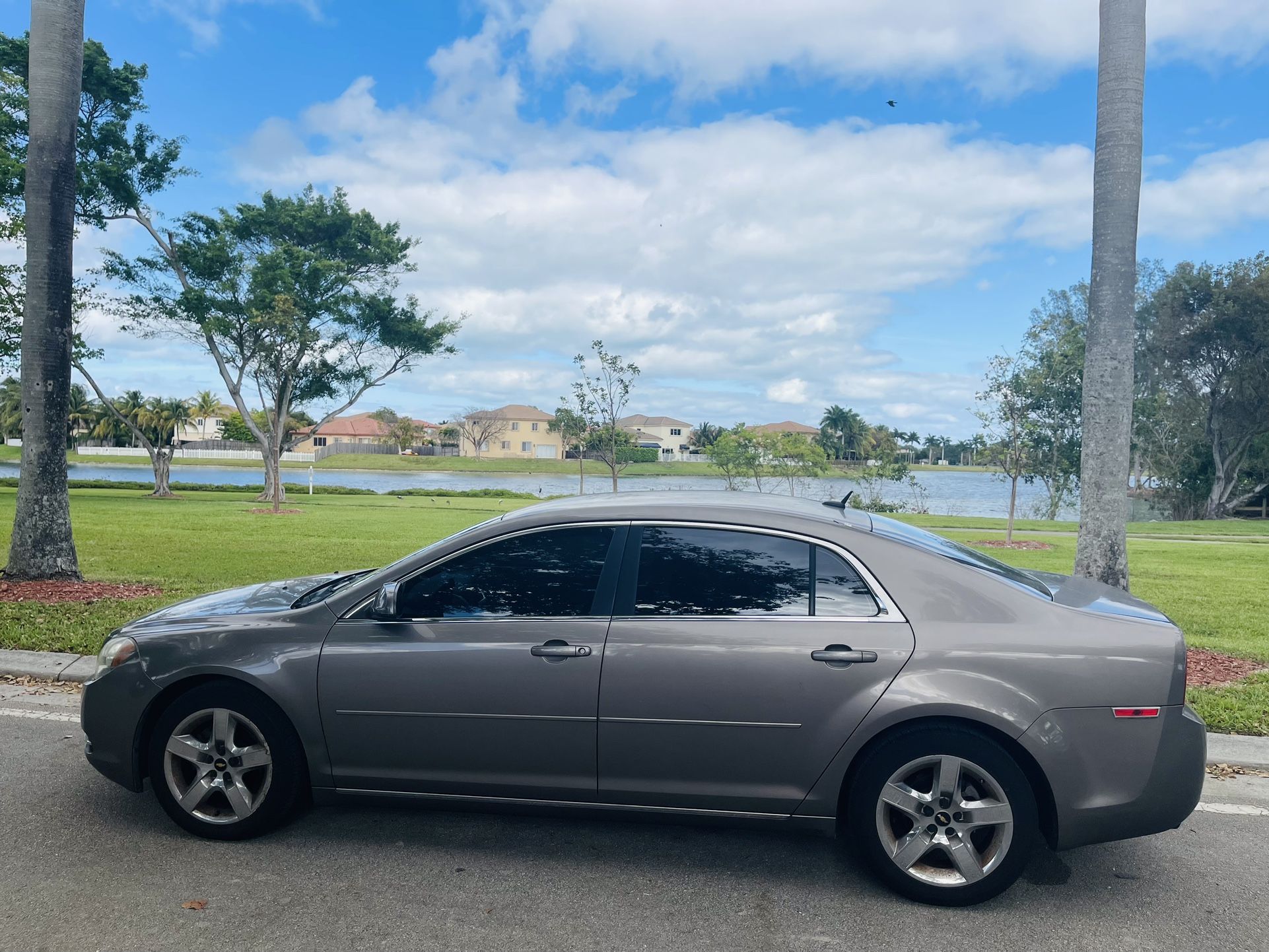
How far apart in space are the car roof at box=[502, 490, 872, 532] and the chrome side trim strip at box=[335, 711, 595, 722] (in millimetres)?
831

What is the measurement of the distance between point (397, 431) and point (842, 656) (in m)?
106

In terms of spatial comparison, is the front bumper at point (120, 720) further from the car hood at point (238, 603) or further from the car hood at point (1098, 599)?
the car hood at point (1098, 599)

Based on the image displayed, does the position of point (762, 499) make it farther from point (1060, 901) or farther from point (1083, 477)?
point (1083, 477)

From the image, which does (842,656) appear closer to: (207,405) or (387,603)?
(387,603)

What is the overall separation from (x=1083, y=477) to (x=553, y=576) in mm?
5979

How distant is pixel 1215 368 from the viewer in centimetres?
3997

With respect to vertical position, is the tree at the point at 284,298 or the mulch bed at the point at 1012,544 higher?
the tree at the point at 284,298

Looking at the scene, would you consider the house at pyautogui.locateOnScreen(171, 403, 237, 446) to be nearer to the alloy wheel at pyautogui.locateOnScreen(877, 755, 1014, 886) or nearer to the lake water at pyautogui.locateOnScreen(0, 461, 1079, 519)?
the lake water at pyautogui.locateOnScreen(0, 461, 1079, 519)

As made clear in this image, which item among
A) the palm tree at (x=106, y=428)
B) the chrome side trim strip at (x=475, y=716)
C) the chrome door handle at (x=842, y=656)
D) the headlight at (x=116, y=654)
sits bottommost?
the chrome side trim strip at (x=475, y=716)

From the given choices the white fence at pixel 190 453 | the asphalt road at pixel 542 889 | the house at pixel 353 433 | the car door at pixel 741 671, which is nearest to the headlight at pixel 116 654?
the asphalt road at pixel 542 889

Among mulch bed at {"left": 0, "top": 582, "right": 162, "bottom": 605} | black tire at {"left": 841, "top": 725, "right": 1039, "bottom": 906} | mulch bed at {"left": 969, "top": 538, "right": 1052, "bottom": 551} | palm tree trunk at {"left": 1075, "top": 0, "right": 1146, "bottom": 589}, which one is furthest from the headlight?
mulch bed at {"left": 969, "top": 538, "right": 1052, "bottom": 551}

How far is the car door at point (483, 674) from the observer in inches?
139

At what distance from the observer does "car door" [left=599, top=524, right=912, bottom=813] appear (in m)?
3.37

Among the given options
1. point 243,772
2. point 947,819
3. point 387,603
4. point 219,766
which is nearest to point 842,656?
point 947,819
